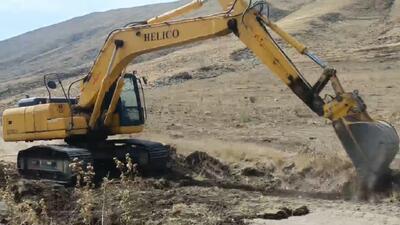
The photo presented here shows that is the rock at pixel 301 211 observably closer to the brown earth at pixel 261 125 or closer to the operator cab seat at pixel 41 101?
the brown earth at pixel 261 125

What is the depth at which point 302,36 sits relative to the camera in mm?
42875

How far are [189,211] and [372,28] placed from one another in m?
34.5

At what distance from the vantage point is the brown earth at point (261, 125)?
11080 mm

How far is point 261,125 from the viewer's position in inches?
918

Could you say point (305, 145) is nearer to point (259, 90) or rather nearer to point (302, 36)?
point (259, 90)

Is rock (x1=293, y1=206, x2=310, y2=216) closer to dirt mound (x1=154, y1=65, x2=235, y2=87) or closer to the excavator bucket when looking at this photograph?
the excavator bucket

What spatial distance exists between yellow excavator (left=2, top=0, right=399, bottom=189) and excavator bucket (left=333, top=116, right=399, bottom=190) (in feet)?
0.78

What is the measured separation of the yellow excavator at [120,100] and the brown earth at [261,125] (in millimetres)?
1489

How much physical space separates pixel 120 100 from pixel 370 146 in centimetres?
600

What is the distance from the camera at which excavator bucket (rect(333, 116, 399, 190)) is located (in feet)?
38.0

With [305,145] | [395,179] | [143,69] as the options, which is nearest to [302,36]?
[143,69]

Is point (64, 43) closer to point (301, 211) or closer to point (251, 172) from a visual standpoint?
point (251, 172)

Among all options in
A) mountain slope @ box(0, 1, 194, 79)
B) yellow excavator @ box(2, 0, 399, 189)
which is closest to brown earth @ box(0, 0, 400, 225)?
yellow excavator @ box(2, 0, 399, 189)

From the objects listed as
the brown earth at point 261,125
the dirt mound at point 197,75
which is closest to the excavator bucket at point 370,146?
the brown earth at point 261,125
